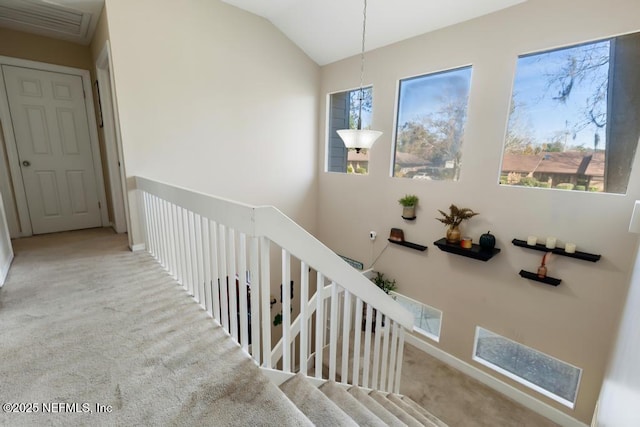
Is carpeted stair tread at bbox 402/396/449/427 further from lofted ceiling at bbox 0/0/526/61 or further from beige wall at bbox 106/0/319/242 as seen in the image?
lofted ceiling at bbox 0/0/526/61

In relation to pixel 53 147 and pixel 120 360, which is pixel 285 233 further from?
pixel 53 147

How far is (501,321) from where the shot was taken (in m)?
3.17

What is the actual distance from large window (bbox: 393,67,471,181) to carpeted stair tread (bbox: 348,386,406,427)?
2571mm

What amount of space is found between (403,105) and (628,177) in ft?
7.69

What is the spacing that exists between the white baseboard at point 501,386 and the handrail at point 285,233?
7.47ft

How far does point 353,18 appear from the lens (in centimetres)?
346

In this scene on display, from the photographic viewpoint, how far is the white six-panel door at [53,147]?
336cm

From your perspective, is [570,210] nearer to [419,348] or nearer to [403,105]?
[403,105]

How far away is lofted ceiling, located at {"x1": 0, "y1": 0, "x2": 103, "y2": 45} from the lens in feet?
8.93

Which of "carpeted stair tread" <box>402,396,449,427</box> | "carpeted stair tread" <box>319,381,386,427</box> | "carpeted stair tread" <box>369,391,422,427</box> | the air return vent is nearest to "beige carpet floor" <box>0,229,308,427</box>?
"carpeted stair tread" <box>319,381,386,427</box>

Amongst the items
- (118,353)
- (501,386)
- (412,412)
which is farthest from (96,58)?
(501,386)

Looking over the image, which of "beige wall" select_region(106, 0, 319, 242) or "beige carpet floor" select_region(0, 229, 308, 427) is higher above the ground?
"beige wall" select_region(106, 0, 319, 242)

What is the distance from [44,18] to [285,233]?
3816 mm

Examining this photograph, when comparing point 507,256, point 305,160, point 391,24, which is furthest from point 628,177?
point 305,160
